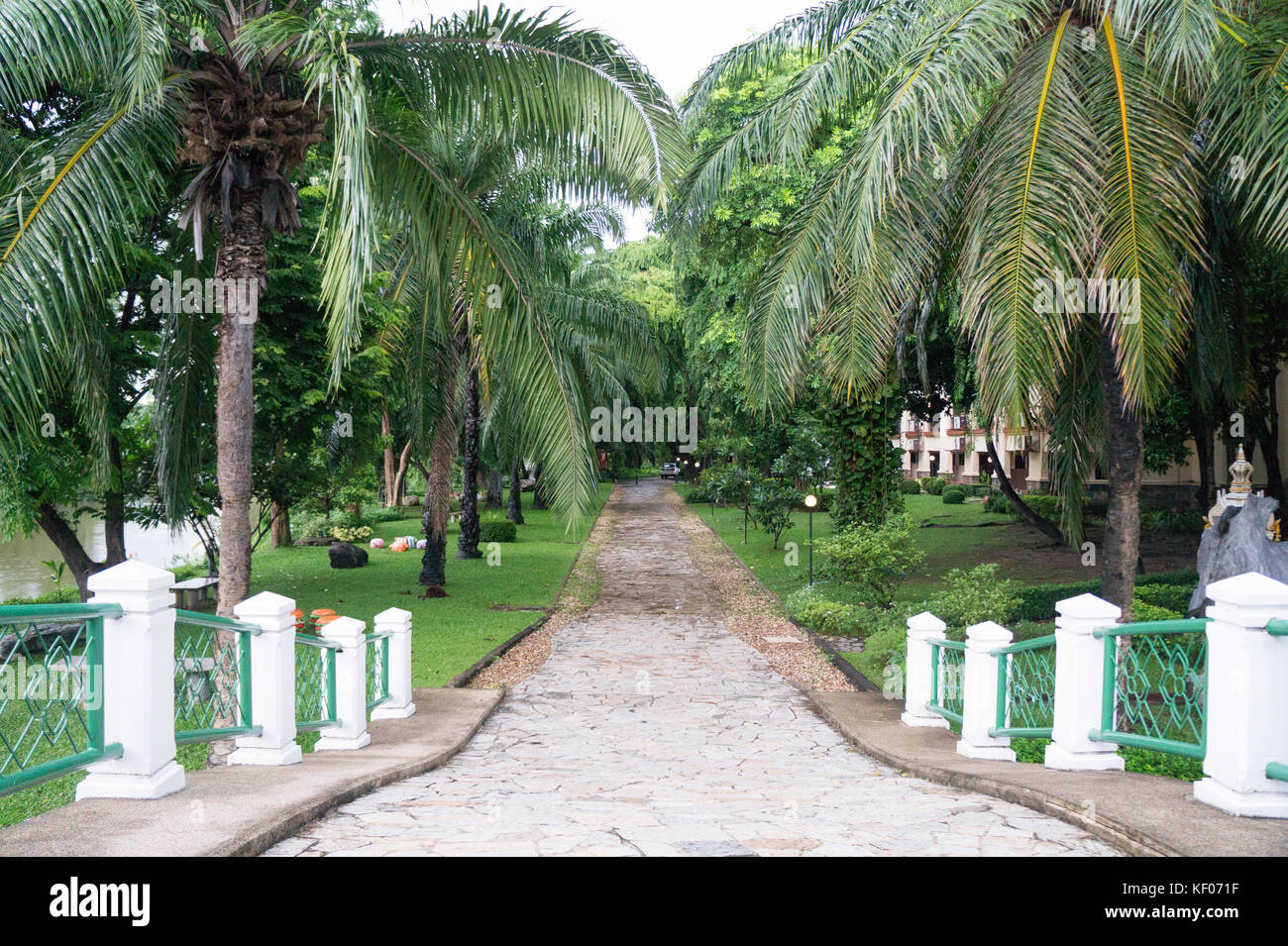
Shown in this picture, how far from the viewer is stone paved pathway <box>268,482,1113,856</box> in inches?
175

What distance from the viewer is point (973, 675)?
716 cm

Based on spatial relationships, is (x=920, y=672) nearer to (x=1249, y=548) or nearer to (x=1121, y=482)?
(x=1121, y=482)

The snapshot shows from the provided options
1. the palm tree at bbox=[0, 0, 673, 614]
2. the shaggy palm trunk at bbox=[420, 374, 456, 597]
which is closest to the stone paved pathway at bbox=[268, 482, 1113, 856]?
the palm tree at bbox=[0, 0, 673, 614]

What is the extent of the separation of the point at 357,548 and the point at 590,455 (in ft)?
56.0

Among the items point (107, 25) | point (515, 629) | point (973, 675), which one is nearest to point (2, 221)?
point (107, 25)

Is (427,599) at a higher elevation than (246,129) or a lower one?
lower

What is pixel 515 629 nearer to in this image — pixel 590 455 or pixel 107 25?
pixel 590 455

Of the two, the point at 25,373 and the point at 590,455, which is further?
the point at 590,455

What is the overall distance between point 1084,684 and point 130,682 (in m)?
5.54

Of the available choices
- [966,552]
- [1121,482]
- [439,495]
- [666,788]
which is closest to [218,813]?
[666,788]

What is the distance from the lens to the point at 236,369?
7984mm

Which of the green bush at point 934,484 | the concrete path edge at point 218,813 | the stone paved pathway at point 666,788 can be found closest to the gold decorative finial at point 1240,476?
the stone paved pathway at point 666,788

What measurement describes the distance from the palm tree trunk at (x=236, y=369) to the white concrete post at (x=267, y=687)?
1951 millimetres

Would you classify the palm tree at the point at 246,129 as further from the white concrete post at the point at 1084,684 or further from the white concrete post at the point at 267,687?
the white concrete post at the point at 1084,684
